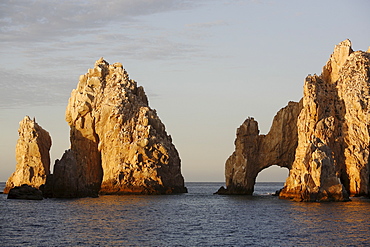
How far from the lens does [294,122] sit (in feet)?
382

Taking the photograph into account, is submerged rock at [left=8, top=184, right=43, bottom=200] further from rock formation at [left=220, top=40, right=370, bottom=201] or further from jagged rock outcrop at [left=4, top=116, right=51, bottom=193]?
rock formation at [left=220, top=40, right=370, bottom=201]

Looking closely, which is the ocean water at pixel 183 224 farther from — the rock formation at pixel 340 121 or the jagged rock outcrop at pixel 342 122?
the jagged rock outcrop at pixel 342 122

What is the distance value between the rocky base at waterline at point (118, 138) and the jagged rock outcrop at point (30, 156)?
43.2 inches

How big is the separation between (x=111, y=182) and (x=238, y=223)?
57.2 meters

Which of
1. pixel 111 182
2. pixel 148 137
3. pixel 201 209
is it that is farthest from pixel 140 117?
pixel 201 209

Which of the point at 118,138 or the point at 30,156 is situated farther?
the point at 30,156

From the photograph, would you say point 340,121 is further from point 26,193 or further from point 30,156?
point 30,156

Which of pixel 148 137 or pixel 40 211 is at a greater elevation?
pixel 148 137

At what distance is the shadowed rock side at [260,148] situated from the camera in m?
116

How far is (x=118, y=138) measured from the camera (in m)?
125

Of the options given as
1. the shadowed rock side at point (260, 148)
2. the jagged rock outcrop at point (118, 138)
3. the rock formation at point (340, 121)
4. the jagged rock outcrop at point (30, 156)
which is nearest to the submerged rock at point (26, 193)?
the jagged rock outcrop at point (118, 138)

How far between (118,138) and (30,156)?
2059cm

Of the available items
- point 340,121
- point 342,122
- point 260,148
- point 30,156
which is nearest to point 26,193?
point 30,156

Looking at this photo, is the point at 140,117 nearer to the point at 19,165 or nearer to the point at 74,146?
the point at 74,146
